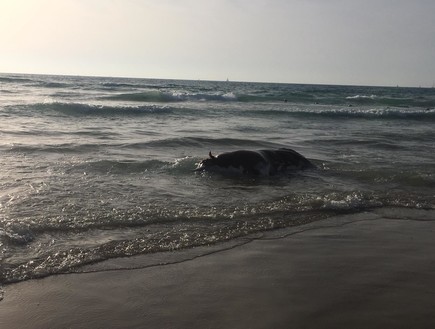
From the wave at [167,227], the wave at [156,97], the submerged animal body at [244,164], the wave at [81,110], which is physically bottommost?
the wave at [167,227]

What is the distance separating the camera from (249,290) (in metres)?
3.55

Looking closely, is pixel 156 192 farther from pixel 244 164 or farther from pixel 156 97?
pixel 156 97

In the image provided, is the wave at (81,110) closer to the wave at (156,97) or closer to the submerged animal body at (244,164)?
the wave at (156,97)

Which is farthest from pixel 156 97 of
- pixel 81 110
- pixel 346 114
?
pixel 346 114

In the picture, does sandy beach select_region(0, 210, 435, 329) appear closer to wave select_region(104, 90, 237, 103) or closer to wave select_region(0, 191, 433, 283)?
wave select_region(0, 191, 433, 283)

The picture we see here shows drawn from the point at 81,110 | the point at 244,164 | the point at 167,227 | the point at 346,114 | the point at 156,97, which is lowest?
the point at 167,227

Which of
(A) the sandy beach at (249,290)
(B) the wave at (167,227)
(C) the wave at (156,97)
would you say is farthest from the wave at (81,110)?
(A) the sandy beach at (249,290)

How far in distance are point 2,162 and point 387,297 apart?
732 cm

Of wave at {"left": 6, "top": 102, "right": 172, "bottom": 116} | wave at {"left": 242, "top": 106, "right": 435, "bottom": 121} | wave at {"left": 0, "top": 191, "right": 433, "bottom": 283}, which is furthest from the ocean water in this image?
wave at {"left": 242, "top": 106, "right": 435, "bottom": 121}

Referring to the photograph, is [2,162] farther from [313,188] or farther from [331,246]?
[331,246]

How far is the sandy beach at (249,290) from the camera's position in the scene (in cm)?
310

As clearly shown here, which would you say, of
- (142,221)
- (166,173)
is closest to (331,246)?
(142,221)

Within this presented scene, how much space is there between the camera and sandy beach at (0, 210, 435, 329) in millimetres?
3100

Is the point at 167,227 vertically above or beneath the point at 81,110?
beneath
